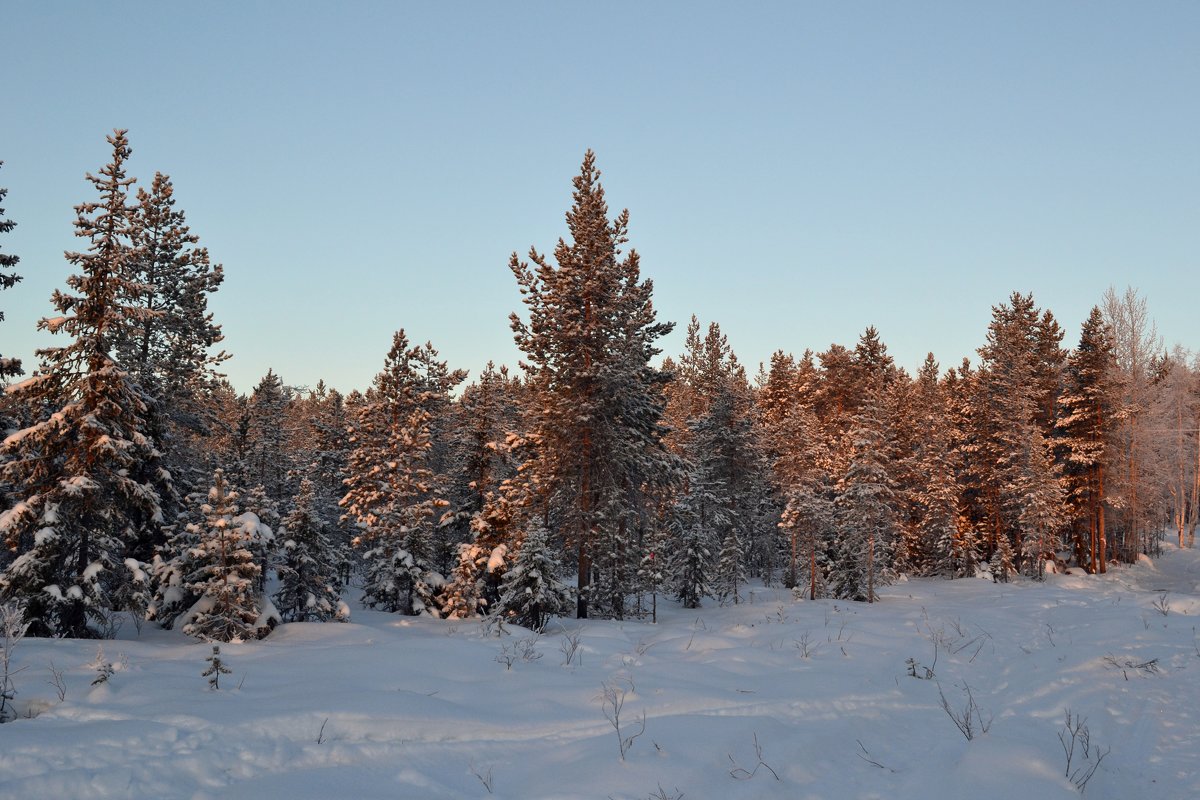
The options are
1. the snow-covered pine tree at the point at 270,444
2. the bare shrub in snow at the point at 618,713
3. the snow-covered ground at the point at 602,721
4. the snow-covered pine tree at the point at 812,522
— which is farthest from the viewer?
the snow-covered pine tree at the point at 270,444

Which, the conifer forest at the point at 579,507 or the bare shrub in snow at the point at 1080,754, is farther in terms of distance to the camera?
the conifer forest at the point at 579,507

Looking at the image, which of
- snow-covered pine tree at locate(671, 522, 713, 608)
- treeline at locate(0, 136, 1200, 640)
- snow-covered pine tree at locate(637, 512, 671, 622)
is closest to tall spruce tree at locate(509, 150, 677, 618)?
treeline at locate(0, 136, 1200, 640)

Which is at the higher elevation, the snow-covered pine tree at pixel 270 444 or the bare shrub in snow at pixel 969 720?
the snow-covered pine tree at pixel 270 444

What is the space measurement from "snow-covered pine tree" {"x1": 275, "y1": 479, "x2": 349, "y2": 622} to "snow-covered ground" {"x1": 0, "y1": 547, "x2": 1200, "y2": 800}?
1329cm

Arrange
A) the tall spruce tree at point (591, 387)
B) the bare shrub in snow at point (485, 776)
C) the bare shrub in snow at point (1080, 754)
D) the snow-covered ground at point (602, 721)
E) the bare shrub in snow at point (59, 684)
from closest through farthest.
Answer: the snow-covered ground at point (602, 721) → the bare shrub in snow at point (485, 776) → the bare shrub in snow at point (1080, 754) → the bare shrub in snow at point (59, 684) → the tall spruce tree at point (591, 387)

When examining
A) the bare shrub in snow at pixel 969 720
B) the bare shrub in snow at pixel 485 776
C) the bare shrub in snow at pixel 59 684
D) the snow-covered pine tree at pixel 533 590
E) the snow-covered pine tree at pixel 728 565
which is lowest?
the snow-covered pine tree at pixel 728 565

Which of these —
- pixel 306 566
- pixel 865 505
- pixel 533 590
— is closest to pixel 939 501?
pixel 865 505

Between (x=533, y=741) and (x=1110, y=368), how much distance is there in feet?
151

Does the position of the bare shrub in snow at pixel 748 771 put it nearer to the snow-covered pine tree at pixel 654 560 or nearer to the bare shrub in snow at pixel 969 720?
the bare shrub in snow at pixel 969 720

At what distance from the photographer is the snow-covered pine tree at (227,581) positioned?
44.5ft

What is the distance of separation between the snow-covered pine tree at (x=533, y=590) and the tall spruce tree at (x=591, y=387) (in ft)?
9.92

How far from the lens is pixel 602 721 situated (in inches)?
270

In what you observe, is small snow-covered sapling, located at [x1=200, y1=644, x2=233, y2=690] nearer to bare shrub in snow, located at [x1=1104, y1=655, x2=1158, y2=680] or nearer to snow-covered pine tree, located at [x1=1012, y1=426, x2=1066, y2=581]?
bare shrub in snow, located at [x1=1104, y1=655, x2=1158, y2=680]

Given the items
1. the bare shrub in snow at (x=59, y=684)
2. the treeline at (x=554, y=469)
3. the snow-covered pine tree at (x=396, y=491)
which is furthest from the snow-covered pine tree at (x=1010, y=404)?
the bare shrub in snow at (x=59, y=684)
